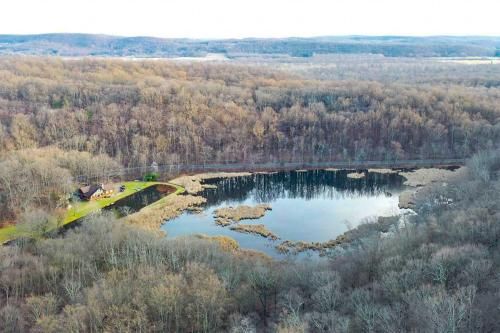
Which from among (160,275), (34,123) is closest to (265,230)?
(160,275)

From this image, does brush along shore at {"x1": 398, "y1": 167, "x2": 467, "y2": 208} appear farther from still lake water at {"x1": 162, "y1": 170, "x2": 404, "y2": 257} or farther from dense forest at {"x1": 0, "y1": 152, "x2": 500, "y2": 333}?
dense forest at {"x1": 0, "y1": 152, "x2": 500, "y2": 333}

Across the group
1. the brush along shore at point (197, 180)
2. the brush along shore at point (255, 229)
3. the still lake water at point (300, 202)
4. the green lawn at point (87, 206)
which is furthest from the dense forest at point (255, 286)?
the brush along shore at point (197, 180)

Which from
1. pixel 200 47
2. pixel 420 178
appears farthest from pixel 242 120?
pixel 200 47

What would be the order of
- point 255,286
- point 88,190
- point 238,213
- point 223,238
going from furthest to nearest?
point 88,190 < point 238,213 < point 223,238 < point 255,286

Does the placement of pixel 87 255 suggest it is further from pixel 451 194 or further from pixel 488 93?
pixel 488 93

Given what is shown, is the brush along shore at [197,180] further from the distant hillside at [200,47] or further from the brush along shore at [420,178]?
the distant hillside at [200,47]

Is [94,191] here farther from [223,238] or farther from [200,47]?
[200,47]
